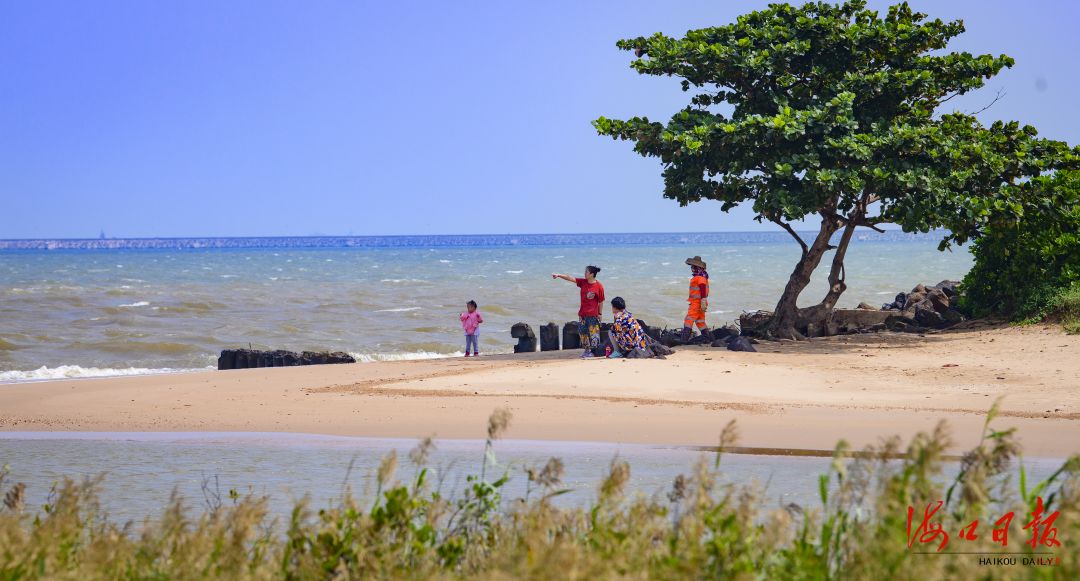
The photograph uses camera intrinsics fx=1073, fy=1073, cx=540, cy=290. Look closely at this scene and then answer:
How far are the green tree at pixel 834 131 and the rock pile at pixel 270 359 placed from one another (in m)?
6.36

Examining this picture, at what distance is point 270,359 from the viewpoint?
1897cm

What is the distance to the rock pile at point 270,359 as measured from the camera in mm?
18984

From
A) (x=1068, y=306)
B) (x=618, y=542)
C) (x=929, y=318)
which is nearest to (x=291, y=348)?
(x=929, y=318)

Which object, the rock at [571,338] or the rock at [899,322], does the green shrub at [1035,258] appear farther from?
the rock at [571,338]

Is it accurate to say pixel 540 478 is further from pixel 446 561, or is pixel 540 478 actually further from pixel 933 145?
pixel 933 145

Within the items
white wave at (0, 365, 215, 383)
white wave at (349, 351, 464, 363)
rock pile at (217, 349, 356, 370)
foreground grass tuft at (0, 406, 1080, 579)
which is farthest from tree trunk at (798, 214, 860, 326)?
foreground grass tuft at (0, 406, 1080, 579)

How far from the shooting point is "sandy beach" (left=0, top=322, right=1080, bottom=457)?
10.8m

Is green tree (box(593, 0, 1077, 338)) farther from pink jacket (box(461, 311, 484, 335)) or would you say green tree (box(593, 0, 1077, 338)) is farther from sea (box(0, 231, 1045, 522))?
sea (box(0, 231, 1045, 522))

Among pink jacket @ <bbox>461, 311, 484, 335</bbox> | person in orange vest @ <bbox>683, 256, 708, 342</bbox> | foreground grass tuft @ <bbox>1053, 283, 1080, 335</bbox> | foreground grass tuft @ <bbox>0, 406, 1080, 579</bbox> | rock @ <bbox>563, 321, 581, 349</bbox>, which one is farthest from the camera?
rock @ <bbox>563, 321, 581, 349</bbox>

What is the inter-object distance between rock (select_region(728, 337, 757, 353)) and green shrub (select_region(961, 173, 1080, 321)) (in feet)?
16.5

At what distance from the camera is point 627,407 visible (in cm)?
1230

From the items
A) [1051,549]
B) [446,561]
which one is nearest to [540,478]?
[446,561]

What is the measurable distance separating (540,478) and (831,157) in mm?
13875

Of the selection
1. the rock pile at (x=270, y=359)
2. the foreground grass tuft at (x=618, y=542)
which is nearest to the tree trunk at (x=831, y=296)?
the rock pile at (x=270, y=359)
